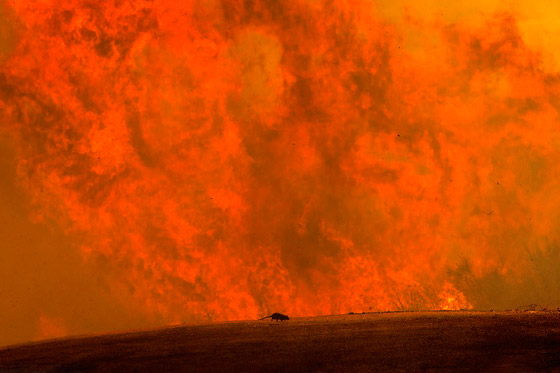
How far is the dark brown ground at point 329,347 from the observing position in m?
6.01

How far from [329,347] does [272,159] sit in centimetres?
536

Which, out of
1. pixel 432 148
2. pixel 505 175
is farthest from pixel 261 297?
pixel 505 175

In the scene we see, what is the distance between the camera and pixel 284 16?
39.2 feet

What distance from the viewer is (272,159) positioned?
470 inches

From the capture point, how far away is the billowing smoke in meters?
11.5

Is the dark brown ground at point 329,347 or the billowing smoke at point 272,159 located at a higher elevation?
the billowing smoke at point 272,159

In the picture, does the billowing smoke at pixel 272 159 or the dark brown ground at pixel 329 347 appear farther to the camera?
the billowing smoke at pixel 272 159

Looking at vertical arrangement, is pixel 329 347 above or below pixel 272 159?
below

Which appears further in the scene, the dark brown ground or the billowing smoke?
the billowing smoke

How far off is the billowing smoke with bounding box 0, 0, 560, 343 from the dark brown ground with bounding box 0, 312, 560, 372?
5.78 feet

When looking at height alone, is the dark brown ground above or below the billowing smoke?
below

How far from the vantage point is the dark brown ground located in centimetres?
601

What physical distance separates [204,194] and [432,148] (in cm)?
418

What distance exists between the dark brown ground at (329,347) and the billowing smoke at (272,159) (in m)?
1.76
